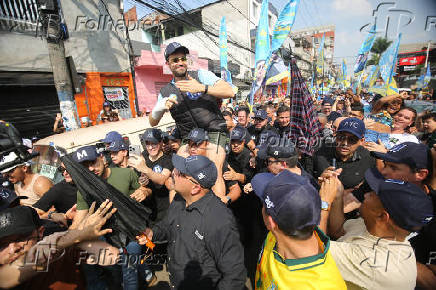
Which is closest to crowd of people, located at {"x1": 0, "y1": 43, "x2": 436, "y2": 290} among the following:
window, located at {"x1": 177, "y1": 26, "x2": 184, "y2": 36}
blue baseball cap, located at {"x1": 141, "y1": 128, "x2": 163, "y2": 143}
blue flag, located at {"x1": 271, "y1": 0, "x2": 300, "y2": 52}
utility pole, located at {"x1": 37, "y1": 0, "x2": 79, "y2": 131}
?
blue baseball cap, located at {"x1": 141, "y1": 128, "x2": 163, "y2": 143}

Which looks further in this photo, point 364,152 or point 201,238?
point 364,152

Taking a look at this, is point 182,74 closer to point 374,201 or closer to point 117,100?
point 374,201

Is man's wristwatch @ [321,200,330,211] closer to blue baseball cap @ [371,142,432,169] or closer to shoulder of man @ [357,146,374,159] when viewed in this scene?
blue baseball cap @ [371,142,432,169]

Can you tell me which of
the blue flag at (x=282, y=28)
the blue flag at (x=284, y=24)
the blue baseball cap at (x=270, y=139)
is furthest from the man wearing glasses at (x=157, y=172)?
the blue flag at (x=284, y=24)

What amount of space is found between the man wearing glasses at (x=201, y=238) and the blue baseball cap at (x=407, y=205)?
1142mm

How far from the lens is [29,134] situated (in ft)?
27.0

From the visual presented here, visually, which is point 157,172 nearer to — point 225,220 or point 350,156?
point 225,220

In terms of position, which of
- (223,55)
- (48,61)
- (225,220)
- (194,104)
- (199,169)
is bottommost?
(225,220)

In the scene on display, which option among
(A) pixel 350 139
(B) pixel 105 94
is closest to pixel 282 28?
(A) pixel 350 139

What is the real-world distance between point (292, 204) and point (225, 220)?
775mm

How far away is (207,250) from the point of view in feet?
6.11

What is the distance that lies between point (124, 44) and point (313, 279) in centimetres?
1299

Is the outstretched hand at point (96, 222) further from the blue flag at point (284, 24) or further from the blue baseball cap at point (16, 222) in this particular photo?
the blue flag at point (284, 24)

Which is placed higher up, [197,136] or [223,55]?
[223,55]
